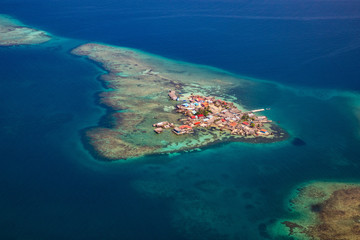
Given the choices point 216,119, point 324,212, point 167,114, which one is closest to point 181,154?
point 216,119

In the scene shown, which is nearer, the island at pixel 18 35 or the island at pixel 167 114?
the island at pixel 167 114

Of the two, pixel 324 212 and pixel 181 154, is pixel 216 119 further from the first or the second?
pixel 324 212

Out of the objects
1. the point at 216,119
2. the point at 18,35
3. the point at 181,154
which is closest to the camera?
the point at 181,154

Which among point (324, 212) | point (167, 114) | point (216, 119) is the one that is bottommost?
point (324, 212)

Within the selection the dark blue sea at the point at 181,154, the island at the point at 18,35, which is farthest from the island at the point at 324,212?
the island at the point at 18,35

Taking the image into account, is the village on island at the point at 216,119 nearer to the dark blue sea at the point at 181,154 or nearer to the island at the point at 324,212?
the dark blue sea at the point at 181,154

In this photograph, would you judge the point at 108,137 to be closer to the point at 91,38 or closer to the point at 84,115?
the point at 84,115

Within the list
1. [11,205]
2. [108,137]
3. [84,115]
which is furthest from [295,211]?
[84,115]
